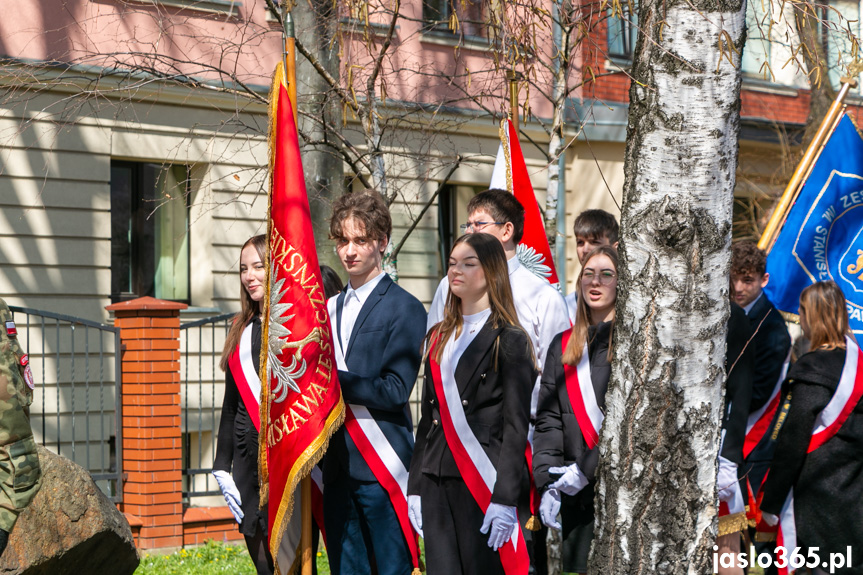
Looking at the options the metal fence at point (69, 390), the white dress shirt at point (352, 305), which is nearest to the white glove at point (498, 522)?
the white dress shirt at point (352, 305)

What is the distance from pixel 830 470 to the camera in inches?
228

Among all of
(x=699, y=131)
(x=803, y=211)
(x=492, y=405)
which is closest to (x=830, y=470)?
(x=803, y=211)

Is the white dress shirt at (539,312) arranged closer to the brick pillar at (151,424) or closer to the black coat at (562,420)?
the black coat at (562,420)

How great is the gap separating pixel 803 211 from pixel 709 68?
373 cm

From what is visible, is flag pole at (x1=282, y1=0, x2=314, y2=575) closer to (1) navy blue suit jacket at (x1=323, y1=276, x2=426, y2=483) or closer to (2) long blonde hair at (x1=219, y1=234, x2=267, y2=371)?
(1) navy blue suit jacket at (x1=323, y1=276, x2=426, y2=483)

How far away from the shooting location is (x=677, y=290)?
3604mm

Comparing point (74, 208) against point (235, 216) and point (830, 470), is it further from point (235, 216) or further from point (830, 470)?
point (830, 470)

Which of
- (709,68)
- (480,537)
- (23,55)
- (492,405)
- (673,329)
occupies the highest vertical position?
(23,55)

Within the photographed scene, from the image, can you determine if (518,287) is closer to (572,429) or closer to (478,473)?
(572,429)

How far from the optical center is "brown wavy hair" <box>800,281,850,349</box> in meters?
5.78

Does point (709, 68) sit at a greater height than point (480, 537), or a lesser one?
greater

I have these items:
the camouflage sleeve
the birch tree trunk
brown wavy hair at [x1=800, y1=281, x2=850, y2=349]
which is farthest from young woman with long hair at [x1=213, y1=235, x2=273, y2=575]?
brown wavy hair at [x1=800, y1=281, x2=850, y2=349]

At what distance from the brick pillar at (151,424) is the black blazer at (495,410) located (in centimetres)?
446

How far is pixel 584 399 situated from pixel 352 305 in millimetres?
1069
